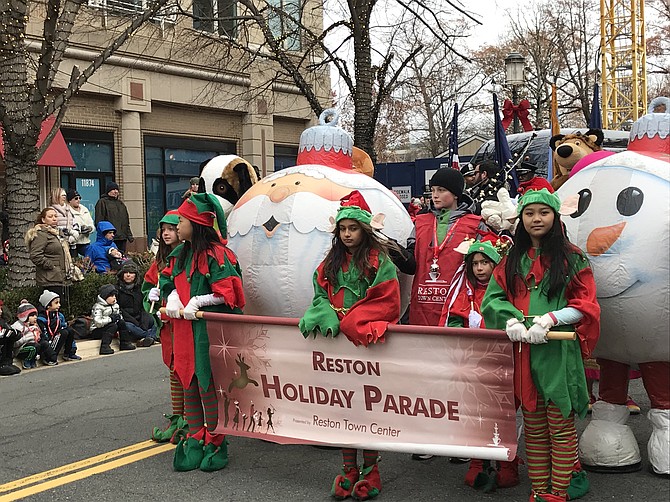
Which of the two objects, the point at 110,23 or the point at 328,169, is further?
the point at 110,23

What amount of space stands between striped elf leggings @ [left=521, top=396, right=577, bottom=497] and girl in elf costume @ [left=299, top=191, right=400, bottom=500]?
976 mm

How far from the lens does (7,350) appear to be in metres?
9.43

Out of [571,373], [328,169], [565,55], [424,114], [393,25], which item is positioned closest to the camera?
[571,373]

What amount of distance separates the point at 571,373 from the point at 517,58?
43.8 ft

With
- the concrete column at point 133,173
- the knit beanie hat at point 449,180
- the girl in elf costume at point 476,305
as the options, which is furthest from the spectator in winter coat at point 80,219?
the girl in elf costume at point 476,305

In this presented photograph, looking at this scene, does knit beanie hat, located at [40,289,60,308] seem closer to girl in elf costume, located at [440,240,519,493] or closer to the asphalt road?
the asphalt road

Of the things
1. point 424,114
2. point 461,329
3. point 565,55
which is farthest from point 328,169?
point 424,114

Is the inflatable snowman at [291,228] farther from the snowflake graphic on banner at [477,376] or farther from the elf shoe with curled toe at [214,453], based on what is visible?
the snowflake graphic on banner at [477,376]

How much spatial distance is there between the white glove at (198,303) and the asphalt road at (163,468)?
42.8 inches

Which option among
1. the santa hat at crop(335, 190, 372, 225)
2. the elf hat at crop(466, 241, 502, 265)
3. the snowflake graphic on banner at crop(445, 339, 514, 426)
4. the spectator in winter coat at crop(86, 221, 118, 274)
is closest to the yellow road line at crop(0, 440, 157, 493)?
the santa hat at crop(335, 190, 372, 225)

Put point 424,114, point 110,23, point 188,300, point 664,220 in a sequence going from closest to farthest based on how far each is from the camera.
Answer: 1. point 664,220
2. point 188,300
3. point 110,23
4. point 424,114

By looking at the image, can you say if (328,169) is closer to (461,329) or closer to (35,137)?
(461,329)

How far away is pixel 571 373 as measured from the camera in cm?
441

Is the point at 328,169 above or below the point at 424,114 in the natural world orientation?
below
